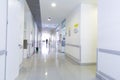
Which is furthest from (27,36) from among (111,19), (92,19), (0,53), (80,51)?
(111,19)

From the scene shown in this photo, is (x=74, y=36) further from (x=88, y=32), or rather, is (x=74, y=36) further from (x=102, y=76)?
(x=102, y=76)

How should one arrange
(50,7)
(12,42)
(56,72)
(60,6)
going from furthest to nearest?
1. (50,7)
2. (60,6)
3. (56,72)
4. (12,42)

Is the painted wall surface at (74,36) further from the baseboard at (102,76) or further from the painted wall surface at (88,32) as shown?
the baseboard at (102,76)

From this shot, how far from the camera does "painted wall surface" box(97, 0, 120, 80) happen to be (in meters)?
2.76

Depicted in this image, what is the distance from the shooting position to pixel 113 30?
2902mm

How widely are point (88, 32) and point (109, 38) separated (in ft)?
8.78

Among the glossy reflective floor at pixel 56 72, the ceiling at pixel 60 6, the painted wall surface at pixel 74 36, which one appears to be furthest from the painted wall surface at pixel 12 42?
the painted wall surface at pixel 74 36

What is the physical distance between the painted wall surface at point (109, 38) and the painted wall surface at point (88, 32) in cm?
202

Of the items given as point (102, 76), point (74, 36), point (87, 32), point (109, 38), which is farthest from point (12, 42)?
point (74, 36)

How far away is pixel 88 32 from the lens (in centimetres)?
574

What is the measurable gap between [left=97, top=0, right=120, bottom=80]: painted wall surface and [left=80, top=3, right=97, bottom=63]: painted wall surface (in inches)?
79.7

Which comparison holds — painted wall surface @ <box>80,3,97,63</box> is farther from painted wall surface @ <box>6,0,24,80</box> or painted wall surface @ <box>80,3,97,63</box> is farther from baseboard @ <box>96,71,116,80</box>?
painted wall surface @ <box>6,0,24,80</box>

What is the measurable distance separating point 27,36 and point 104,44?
5.22 meters

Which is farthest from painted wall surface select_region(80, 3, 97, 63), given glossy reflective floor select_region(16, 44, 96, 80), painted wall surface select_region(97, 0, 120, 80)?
painted wall surface select_region(97, 0, 120, 80)
